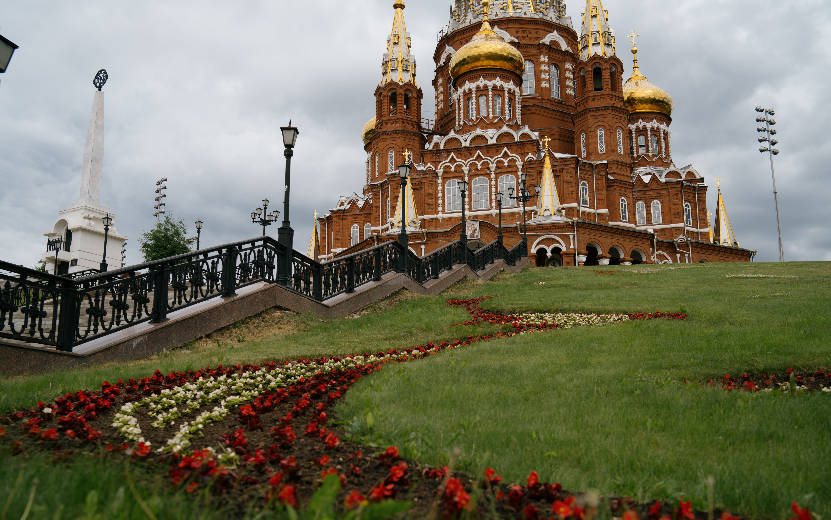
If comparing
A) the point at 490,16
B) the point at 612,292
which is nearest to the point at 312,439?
the point at 612,292

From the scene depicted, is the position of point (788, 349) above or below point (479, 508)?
above

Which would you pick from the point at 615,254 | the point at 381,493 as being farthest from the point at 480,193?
the point at 381,493

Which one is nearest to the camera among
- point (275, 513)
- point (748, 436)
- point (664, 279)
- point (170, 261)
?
point (275, 513)

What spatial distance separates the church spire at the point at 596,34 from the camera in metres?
45.8

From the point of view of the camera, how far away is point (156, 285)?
942 centimetres

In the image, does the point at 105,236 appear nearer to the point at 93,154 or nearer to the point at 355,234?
the point at 93,154

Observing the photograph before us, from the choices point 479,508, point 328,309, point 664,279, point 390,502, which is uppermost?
point 664,279

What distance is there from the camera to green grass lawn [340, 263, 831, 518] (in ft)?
10.8

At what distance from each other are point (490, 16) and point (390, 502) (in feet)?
173

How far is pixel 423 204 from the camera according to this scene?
42.2 meters

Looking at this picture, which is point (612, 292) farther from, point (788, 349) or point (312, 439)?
point (312, 439)

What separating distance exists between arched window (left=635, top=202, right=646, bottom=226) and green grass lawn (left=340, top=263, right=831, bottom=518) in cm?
3949

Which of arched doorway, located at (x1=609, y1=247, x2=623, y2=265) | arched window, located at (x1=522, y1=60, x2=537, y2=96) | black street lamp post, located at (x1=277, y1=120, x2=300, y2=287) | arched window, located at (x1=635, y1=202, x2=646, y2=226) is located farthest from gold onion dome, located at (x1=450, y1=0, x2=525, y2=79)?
black street lamp post, located at (x1=277, y1=120, x2=300, y2=287)

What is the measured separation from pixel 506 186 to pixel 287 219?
29299mm
